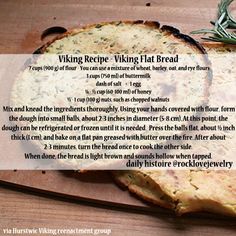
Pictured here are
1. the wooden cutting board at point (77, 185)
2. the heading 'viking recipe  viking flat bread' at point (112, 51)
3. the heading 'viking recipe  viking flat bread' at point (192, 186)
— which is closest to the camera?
the heading 'viking recipe  viking flat bread' at point (192, 186)

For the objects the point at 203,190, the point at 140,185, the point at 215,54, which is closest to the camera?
the point at 203,190

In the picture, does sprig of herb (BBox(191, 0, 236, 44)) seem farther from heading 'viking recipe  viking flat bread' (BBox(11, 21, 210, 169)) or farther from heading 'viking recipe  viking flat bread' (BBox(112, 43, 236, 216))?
heading 'viking recipe  viking flat bread' (BBox(112, 43, 236, 216))

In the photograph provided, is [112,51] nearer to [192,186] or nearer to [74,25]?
[74,25]

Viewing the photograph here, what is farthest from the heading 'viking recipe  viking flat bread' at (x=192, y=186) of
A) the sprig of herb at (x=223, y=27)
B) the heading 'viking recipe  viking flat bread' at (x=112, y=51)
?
the sprig of herb at (x=223, y=27)

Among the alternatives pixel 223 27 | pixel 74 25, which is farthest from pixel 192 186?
pixel 74 25

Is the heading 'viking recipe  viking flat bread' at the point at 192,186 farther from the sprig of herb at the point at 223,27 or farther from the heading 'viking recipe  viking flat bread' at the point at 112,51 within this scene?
the sprig of herb at the point at 223,27

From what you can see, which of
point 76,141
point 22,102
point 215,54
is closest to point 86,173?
point 76,141

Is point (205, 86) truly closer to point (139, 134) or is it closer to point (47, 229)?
point (139, 134)
